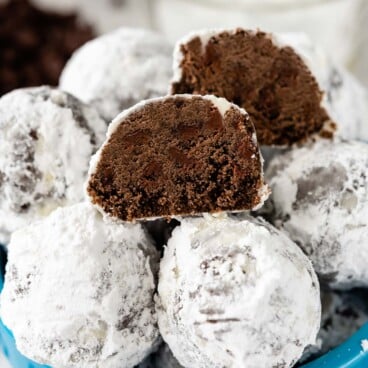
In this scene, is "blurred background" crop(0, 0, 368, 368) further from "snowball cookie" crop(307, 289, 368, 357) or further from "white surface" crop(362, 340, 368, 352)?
"white surface" crop(362, 340, 368, 352)

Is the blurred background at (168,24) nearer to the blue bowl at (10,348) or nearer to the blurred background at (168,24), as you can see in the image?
the blurred background at (168,24)

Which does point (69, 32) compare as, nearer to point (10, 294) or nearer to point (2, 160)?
point (2, 160)

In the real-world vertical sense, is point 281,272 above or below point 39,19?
above

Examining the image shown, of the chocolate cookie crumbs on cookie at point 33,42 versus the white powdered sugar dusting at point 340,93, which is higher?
the white powdered sugar dusting at point 340,93

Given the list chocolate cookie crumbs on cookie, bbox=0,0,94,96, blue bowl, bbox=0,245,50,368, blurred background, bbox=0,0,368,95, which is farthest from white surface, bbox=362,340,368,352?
chocolate cookie crumbs on cookie, bbox=0,0,94,96

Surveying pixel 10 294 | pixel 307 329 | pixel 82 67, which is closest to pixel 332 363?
pixel 307 329

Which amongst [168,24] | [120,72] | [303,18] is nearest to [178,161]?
[120,72]

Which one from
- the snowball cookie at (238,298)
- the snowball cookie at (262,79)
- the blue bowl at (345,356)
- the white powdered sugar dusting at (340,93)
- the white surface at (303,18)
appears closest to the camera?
the snowball cookie at (238,298)

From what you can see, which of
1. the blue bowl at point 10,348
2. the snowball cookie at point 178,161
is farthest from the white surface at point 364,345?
the blue bowl at point 10,348
